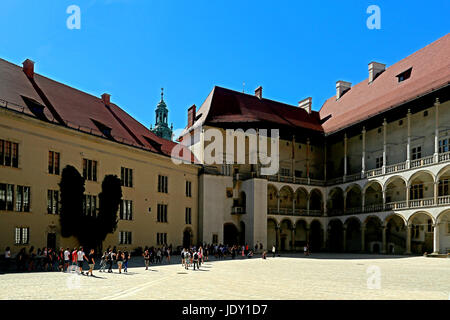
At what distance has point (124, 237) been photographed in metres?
37.2

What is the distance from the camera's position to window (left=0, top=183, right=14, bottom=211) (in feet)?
90.3

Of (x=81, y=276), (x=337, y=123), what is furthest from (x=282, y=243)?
(x=81, y=276)

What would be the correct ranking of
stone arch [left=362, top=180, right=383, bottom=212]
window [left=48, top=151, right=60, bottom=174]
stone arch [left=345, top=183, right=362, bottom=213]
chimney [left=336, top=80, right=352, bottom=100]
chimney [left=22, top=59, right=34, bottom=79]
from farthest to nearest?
chimney [left=336, top=80, right=352, bottom=100] < stone arch [left=345, top=183, right=362, bottom=213] < stone arch [left=362, top=180, right=383, bottom=212] < chimney [left=22, top=59, right=34, bottom=79] < window [left=48, top=151, right=60, bottom=174]

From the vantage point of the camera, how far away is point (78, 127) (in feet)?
111

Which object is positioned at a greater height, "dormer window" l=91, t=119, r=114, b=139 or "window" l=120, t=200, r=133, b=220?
"dormer window" l=91, t=119, r=114, b=139

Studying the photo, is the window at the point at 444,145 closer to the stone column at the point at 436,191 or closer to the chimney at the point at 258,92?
the stone column at the point at 436,191

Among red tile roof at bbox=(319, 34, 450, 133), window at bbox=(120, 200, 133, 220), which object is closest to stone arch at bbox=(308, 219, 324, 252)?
red tile roof at bbox=(319, 34, 450, 133)

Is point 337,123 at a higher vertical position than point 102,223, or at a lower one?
higher

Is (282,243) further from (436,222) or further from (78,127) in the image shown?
(78,127)

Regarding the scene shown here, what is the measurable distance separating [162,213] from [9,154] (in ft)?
54.1

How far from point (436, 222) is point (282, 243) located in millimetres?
19442

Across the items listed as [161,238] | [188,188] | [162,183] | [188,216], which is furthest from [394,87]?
[161,238]

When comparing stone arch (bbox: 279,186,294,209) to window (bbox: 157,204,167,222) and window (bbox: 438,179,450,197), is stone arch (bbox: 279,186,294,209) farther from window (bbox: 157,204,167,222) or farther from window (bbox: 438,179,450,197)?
window (bbox: 438,179,450,197)

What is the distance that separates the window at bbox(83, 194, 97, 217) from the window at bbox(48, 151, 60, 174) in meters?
3.48
